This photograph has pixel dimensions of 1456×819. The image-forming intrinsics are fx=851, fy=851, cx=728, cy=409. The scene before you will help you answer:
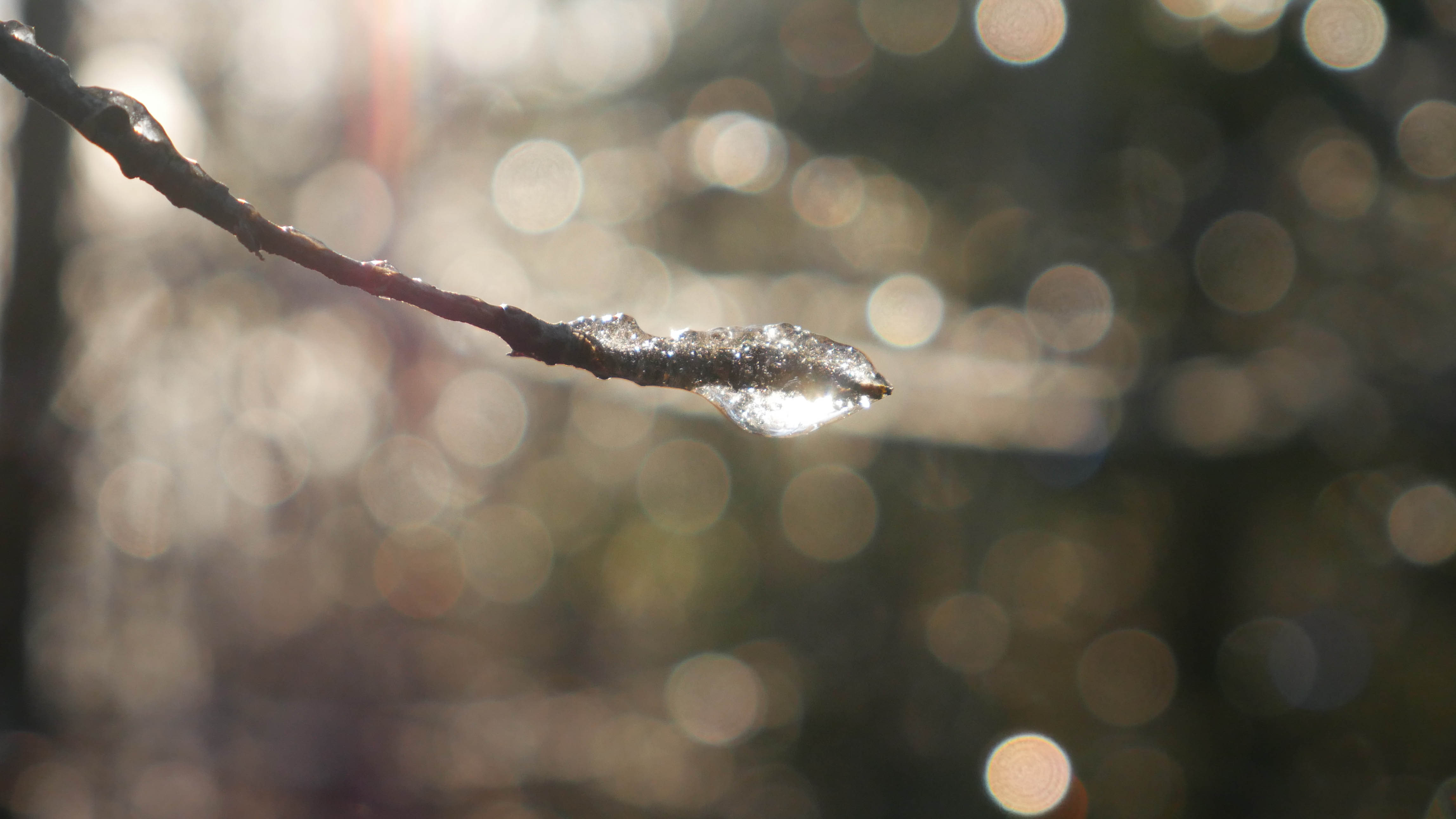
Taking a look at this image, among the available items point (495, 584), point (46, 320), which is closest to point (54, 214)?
point (46, 320)

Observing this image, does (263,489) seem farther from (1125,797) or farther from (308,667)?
(1125,797)

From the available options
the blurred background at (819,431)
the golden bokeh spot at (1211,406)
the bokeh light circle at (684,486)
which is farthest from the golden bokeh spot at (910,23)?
the bokeh light circle at (684,486)

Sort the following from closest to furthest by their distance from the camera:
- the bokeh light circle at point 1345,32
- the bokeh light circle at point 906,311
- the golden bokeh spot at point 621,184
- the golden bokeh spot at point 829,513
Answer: the bokeh light circle at point 1345,32 < the bokeh light circle at point 906,311 < the golden bokeh spot at point 829,513 < the golden bokeh spot at point 621,184

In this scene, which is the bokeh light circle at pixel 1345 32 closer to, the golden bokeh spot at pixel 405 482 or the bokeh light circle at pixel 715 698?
the bokeh light circle at pixel 715 698

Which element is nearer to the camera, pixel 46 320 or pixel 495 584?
pixel 46 320

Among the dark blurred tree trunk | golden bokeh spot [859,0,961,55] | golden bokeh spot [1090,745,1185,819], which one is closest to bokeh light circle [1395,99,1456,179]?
golden bokeh spot [1090,745,1185,819]

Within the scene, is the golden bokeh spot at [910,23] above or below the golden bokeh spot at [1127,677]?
above
